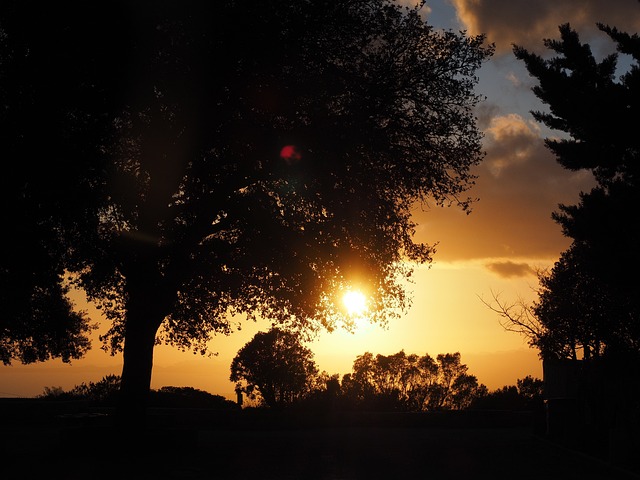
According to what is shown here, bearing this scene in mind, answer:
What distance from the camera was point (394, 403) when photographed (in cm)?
4572

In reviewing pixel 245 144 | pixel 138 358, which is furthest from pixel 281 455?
pixel 245 144

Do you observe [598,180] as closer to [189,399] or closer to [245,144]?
[245,144]

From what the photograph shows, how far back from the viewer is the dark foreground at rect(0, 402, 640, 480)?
16.9m

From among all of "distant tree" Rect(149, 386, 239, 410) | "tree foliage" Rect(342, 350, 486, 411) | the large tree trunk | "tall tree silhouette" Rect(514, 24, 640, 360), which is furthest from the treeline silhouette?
"tree foliage" Rect(342, 350, 486, 411)

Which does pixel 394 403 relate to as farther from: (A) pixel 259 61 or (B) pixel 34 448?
(A) pixel 259 61

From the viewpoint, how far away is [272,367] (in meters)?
53.9

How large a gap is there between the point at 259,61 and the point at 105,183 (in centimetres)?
541

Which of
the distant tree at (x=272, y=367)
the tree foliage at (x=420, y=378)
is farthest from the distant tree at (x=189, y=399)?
the tree foliage at (x=420, y=378)

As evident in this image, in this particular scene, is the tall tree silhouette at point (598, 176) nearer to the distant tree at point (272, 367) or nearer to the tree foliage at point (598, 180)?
the tree foliage at point (598, 180)

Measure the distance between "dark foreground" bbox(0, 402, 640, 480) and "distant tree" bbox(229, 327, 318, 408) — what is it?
22098mm

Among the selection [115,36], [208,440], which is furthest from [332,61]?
[208,440]

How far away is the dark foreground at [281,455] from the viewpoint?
16.9 meters

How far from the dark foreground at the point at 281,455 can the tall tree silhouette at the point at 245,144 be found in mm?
1817

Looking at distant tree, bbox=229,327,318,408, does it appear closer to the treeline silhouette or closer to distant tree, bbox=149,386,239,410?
the treeline silhouette
